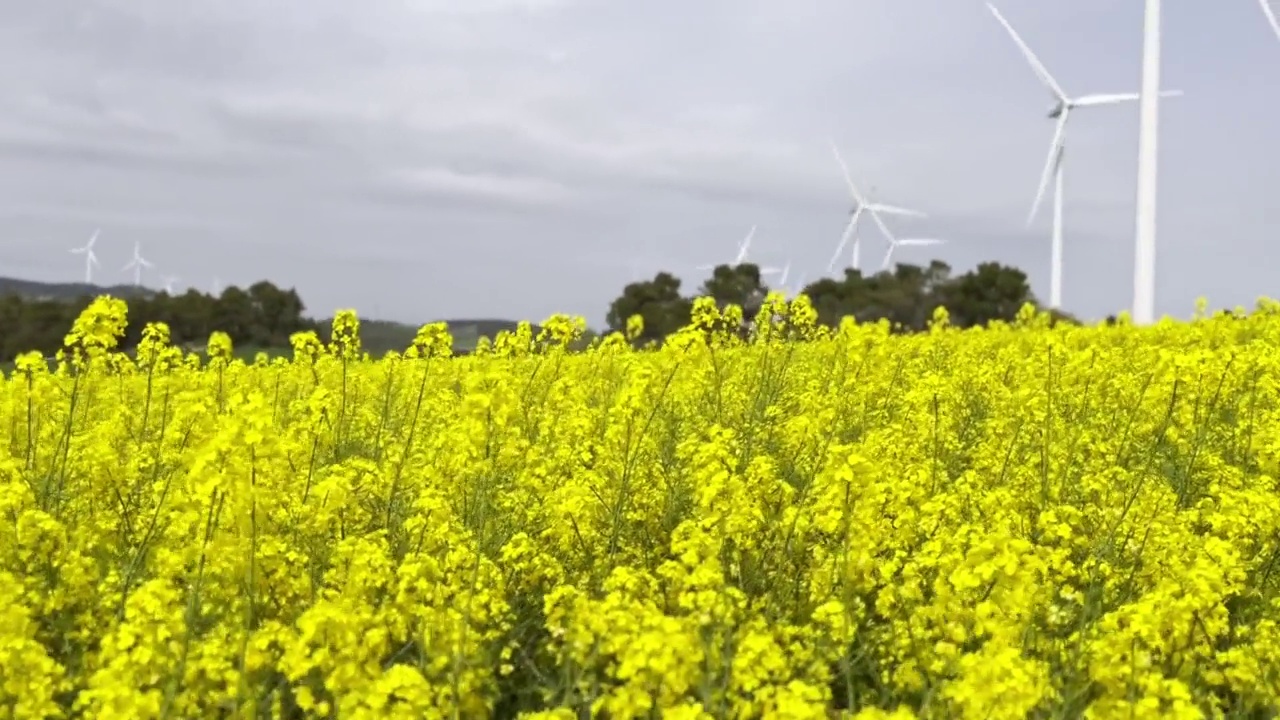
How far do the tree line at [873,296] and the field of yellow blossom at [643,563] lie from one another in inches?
1204

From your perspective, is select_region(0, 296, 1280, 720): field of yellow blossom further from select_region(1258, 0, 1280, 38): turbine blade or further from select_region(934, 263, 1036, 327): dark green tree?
select_region(934, 263, 1036, 327): dark green tree

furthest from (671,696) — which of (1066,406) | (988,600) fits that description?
(1066,406)

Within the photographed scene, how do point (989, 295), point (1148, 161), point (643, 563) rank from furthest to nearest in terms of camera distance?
point (989, 295) < point (1148, 161) < point (643, 563)

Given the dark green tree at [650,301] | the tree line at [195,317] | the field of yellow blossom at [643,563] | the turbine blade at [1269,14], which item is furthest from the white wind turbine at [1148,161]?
the tree line at [195,317]

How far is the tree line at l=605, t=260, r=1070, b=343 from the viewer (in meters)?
41.5

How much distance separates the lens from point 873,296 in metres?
44.6

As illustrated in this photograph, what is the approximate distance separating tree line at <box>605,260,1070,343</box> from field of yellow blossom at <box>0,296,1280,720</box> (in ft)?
100

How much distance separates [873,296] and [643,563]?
40459 mm

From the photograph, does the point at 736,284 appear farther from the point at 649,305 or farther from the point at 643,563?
Answer: the point at 643,563

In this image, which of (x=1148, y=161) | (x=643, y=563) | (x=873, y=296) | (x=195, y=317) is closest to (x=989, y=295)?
(x=873, y=296)

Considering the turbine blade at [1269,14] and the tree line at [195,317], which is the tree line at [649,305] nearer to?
the tree line at [195,317]

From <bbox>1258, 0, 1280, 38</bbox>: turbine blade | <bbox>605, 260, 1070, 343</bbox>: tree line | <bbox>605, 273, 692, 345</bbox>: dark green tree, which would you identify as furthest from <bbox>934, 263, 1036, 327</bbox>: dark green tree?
<bbox>1258, 0, 1280, 38</bbox>: turbine blade

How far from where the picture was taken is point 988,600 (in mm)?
4172

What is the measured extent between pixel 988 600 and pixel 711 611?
45.2 inches
